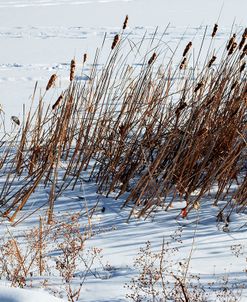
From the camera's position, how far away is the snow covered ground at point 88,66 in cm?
216

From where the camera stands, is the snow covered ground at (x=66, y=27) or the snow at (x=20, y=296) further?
the snow covered ground at (x=66, y=27)

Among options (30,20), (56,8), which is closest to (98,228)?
(30,20)

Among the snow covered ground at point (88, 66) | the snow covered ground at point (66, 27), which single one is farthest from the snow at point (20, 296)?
the snow covered ground at point (66, 27)

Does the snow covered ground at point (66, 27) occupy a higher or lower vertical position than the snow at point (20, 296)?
lower

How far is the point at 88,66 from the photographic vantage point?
23.0 ft

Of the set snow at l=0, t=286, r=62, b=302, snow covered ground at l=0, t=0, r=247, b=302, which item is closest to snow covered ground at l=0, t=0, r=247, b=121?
snow covered ground at l=0, t=0, r=247, b=302

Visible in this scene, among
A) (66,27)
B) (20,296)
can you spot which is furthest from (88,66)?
(20,296)

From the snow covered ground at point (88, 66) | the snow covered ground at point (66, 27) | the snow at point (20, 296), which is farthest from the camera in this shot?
the snow covered ground at point (66, 27)

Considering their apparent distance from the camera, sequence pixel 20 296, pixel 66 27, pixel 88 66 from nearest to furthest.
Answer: pixel 20 296
pixel 88 66
pixel 66 27

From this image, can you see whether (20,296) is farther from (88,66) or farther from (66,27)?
(66,27)

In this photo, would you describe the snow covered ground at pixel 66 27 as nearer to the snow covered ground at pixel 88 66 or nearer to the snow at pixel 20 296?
the snow covered ground at pixel 88 66

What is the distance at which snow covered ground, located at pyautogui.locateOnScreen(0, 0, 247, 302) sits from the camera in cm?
216

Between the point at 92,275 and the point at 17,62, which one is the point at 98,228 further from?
the point at 17,62

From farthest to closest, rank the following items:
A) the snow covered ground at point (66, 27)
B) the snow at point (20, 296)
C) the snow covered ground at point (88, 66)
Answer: the snow covered ground at point (66, 27), the snow covered ground at point (88, 66), the snow at point (20, 296)
